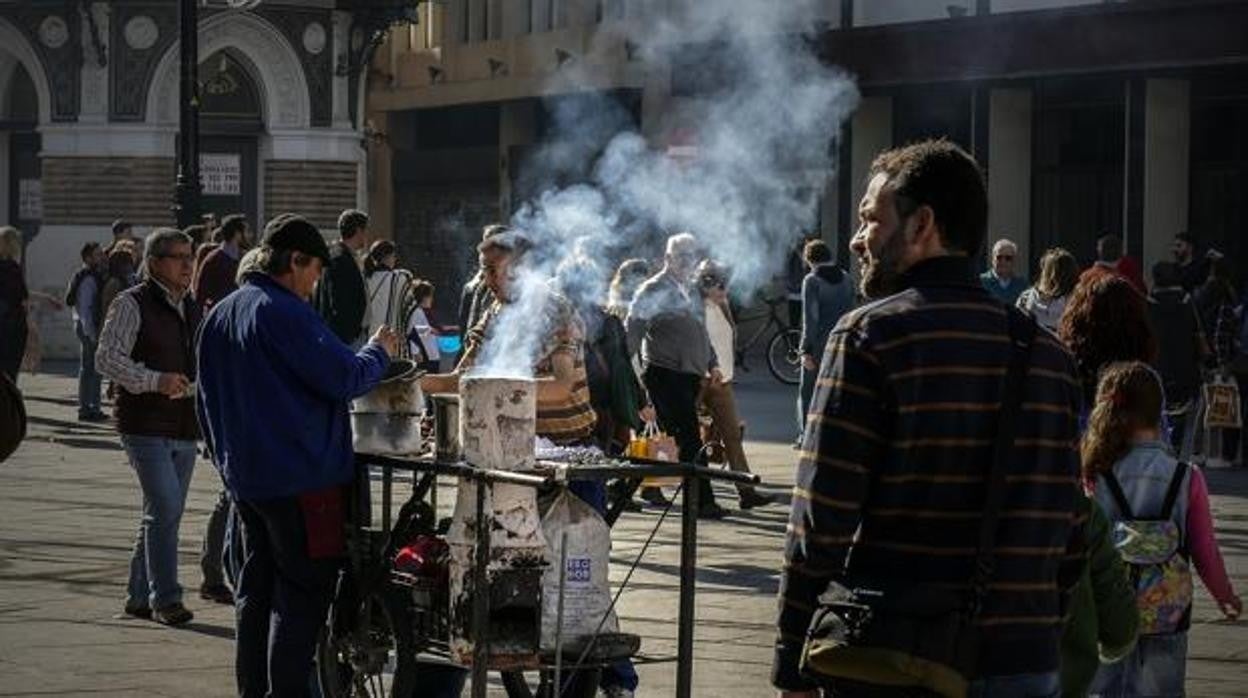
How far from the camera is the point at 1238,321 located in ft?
65.4

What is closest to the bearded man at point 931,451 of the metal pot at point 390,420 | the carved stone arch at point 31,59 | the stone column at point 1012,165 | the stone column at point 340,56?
the metal pot at point 390,420

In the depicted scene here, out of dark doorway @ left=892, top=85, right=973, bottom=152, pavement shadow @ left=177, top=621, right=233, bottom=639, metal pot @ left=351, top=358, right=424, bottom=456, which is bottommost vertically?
pavement shadow @ left=177, top=621, right=233, bottom=639

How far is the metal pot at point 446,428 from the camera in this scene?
8.18 metres

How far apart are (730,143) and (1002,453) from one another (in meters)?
25.3

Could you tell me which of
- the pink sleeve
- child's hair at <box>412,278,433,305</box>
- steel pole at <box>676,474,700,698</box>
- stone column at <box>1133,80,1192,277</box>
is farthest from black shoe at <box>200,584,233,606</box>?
stone column at <box>1133,80,1192,277</box>

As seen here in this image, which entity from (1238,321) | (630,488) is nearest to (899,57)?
(1238,321)

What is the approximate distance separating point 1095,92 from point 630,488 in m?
23.4

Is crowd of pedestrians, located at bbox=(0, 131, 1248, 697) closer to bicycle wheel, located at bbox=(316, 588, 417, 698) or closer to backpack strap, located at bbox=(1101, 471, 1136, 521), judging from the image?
backpack strap, located at bbox=(1101, 471, 1136, 521)

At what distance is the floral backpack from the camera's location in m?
7.11

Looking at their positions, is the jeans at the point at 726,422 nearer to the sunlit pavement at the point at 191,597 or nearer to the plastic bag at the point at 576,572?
the sunlit pavement at the point at 191,597

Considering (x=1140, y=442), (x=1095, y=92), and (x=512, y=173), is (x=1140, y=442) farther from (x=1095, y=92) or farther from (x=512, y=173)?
(x=512, y=173)

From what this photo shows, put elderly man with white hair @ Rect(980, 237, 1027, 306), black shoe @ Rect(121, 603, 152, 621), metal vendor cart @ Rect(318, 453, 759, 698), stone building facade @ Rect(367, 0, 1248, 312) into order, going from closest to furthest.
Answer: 1. metal vendor cart @ Rect(318, 453, 759, 698)
2. black shoe @ Rect(121, 603, 152, 621)
3. elderly man with white hair @ Rect(980, 237, 1027, 306)
4. stone building facade @ Rect(367, 0, 1248, 312)

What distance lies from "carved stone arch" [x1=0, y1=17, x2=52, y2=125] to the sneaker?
2384 centimetres

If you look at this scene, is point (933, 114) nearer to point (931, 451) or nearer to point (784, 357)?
point (784, 357)
